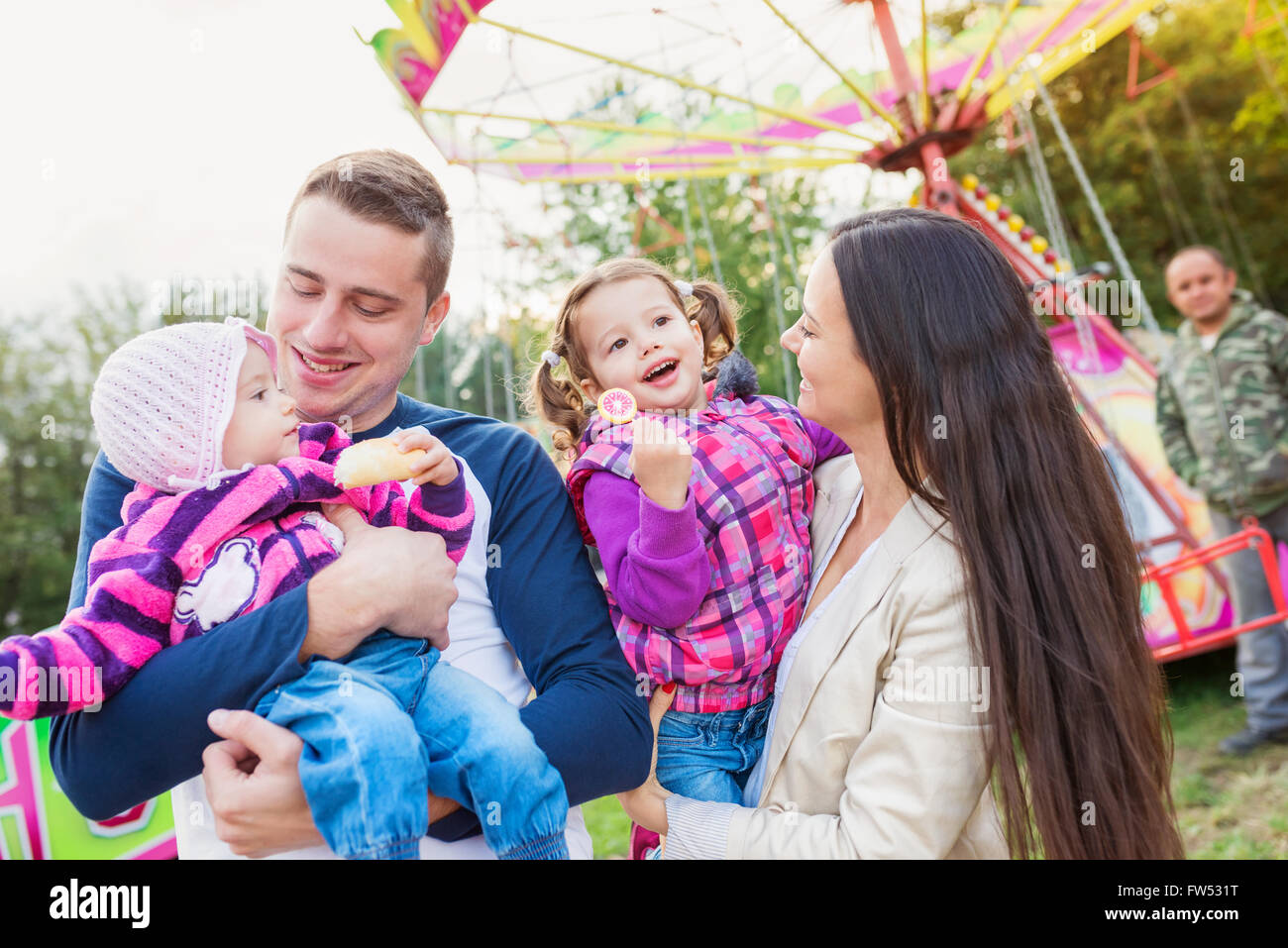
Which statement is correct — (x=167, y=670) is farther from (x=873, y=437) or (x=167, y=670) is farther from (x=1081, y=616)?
(x=1081, y=616)

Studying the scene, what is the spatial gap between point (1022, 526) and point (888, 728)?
47 centimetres

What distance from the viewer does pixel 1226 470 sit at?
5230 mm

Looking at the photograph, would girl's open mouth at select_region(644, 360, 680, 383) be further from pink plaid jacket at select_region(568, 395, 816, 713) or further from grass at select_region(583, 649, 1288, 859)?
grass at select_region(583, 649, 1288, 859)

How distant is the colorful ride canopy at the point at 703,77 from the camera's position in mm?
4180

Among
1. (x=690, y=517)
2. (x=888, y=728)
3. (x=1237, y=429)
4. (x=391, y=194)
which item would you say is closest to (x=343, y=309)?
(x=391, y=194)

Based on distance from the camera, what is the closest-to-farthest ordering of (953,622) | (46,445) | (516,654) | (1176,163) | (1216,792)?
1. (953,622)
2. (516,654)
3. (1216,792)
4. (1176,163)
5. (46,445)

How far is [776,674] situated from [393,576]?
84 centimetres

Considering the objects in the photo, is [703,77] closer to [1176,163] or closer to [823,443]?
[823,443]

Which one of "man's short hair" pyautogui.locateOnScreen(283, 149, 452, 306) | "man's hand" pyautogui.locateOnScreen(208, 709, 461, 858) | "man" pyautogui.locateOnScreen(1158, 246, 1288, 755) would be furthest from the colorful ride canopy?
"man's hand" pyautogui.locateOnScreen(208, 709, 461, 858)

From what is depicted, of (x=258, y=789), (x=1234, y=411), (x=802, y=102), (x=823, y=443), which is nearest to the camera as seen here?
(x=258, y=789)

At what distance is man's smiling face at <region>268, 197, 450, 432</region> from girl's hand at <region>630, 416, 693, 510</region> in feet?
1.93

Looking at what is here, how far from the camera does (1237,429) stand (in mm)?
4906

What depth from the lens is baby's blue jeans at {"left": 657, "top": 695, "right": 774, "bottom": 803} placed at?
196 centimetres
